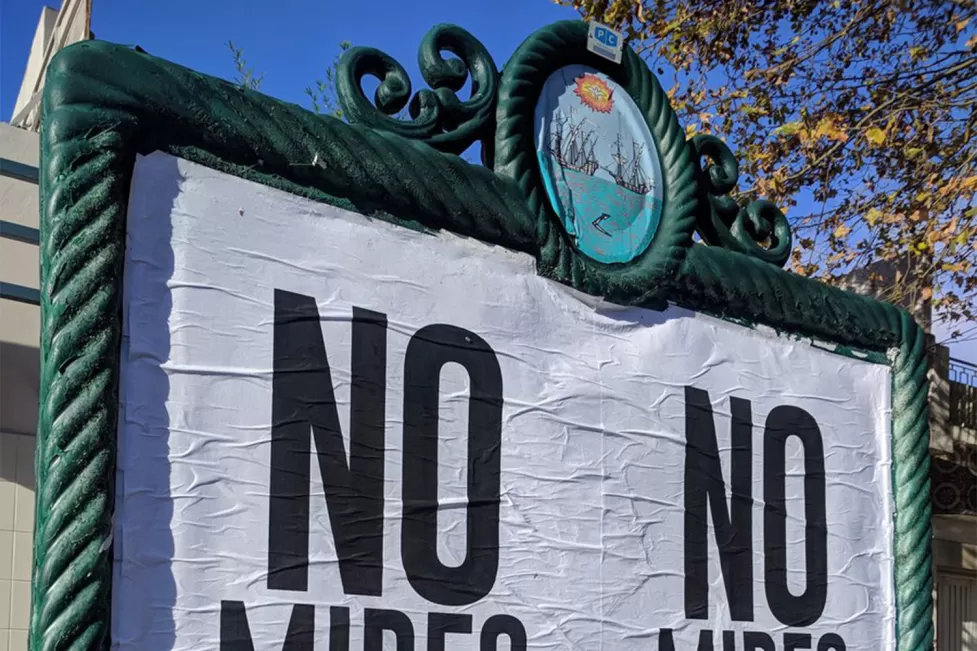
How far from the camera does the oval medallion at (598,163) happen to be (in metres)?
3.23

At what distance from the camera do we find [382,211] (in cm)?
279

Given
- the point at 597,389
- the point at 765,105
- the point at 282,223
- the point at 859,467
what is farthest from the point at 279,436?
the point at 765,105

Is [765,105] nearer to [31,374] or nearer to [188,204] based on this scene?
[31,374]

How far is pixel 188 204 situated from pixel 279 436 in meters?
0.51

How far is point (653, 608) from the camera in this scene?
3.15 metres

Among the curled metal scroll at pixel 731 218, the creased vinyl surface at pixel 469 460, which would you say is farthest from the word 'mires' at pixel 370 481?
the curled metal scroll at pixel 731 218

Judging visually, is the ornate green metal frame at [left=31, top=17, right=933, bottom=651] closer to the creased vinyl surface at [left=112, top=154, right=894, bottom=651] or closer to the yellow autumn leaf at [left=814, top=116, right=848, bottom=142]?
the creased vinyl surface at [left=112, top=154, right=894, bottom=651]

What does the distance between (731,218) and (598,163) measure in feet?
2.28

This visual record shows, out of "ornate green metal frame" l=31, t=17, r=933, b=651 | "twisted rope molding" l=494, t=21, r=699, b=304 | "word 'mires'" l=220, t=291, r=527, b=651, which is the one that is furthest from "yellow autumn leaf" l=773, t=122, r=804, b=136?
"word 'mires'" l=220, t=291, r=527, b=651

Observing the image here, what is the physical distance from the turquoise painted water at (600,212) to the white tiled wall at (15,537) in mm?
3339

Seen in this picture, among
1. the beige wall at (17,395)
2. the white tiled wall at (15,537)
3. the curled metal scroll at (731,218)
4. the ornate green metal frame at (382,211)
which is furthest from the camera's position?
the white tiled wall at (15,537)

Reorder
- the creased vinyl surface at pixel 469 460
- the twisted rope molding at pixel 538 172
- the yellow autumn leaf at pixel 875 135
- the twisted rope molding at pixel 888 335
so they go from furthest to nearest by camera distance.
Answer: the yellow autumn leaf at pixel 875 135 → the twisted rope molding at pixel 888 335 → the twisted rope molding at pixel 538 172 → the creased vinyl surface at pixel 469 460

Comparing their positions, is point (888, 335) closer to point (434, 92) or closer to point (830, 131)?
point (434, 92)

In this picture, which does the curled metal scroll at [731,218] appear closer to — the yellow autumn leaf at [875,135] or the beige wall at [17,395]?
the beige wall at [17,395]
